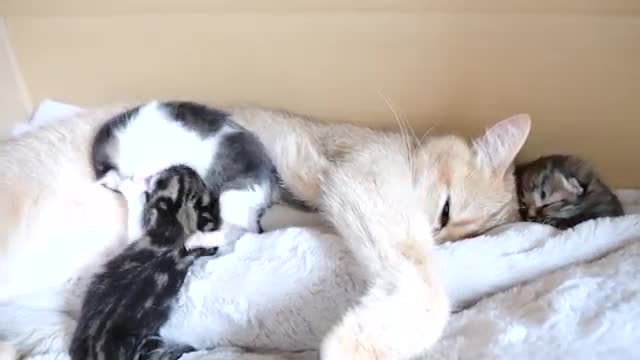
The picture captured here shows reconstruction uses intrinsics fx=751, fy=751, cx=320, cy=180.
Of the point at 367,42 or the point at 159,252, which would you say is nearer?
the point at 159,252

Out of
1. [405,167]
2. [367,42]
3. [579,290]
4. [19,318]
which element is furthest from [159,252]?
[579,290]

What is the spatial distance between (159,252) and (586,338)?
782mm

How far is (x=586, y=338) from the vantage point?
3.82 ft

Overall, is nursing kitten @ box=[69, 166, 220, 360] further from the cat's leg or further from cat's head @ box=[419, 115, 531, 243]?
cat's head @ box=[419, 115, 531, 243]

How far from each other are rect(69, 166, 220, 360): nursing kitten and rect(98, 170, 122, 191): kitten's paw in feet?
0.05

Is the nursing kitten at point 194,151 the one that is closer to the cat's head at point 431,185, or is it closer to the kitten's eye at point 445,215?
the cat's head at point 431,185

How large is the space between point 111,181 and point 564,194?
95 cm

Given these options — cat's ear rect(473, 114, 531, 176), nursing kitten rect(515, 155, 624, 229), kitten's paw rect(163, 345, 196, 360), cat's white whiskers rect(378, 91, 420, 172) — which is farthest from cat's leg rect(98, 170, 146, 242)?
nursing kitten rect(515, 155, 624, 229)

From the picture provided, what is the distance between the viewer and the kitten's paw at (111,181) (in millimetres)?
1564

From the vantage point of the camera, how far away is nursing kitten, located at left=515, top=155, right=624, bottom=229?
5.11 ft

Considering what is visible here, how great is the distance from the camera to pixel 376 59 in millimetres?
1618

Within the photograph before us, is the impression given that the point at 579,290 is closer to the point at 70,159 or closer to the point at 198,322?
the point at 198,322

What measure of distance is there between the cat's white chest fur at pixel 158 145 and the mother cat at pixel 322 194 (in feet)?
0.25

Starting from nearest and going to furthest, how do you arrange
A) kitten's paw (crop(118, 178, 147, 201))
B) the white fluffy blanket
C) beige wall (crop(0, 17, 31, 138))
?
the white fluffy blanket
kitten's paw (crop(118, 178, 147, 201))
beige wall (crop(0, 17, 31, 138))
